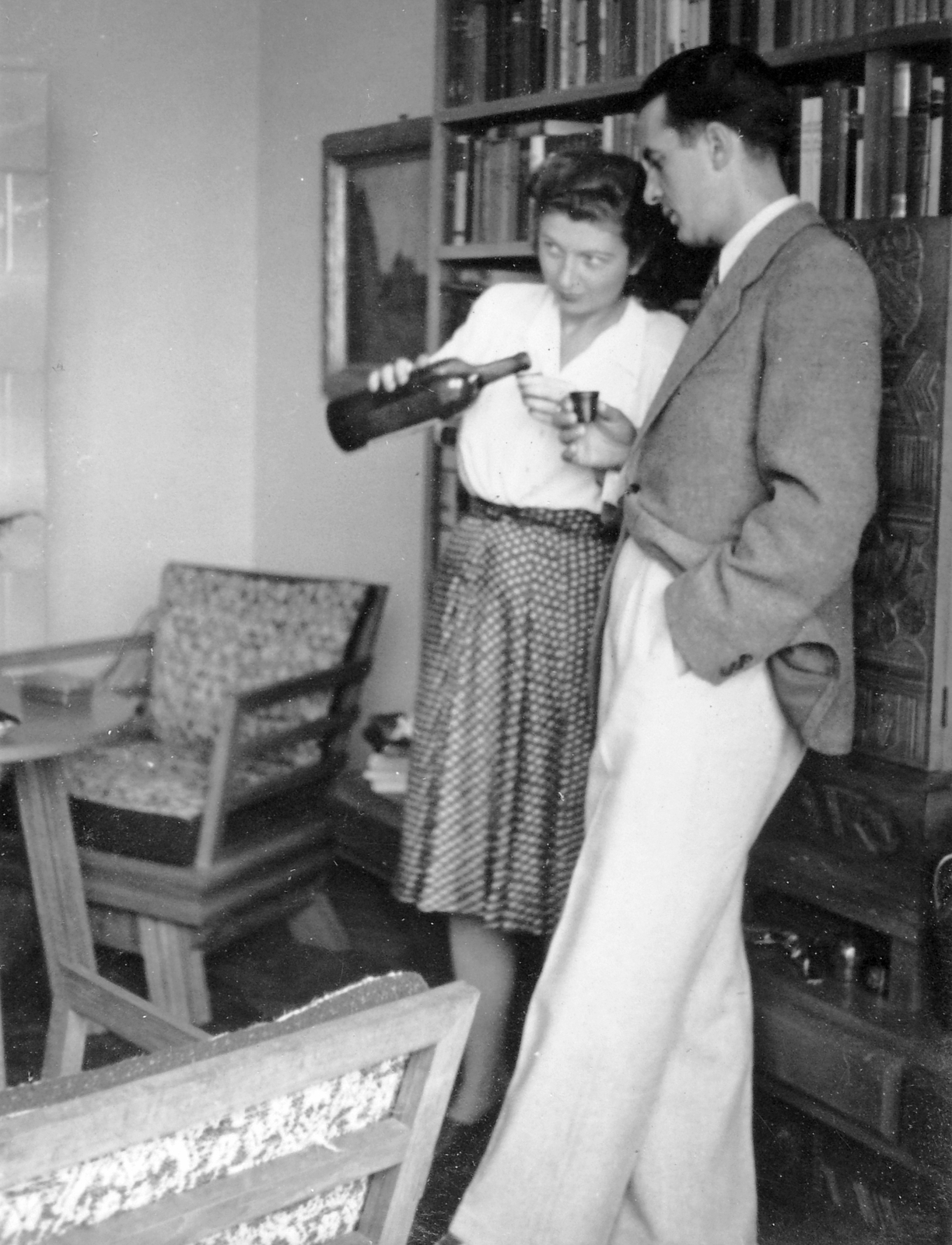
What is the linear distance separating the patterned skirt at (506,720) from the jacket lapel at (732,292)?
1.67 ft

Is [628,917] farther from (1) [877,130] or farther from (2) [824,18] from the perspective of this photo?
(2) [824,18]

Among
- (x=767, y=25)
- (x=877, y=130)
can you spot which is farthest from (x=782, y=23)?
(x=877, y=130)

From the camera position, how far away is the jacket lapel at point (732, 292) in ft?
6.29

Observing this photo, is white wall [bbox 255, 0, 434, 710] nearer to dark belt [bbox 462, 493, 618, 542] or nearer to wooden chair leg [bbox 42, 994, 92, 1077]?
dark belt [bbox 462, 493, 618, 542]

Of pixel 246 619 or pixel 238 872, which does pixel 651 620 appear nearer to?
pixel 238 872

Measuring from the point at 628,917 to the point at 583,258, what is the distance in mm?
1036

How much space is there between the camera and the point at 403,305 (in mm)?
4102

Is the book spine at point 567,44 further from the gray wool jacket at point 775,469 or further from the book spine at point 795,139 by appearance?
the gray wool jacket at point 775,469

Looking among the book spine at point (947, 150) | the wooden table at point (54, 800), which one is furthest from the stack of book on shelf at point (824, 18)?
the wooden table at point (54, 800)

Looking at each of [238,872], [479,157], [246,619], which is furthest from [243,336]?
[238,872]

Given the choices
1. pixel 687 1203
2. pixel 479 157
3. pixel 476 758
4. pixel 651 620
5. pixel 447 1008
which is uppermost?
pixel 479 157

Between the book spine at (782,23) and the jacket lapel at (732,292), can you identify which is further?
the book spine at (782,23)

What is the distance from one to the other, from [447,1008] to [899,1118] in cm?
143

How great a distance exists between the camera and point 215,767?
119 inches
